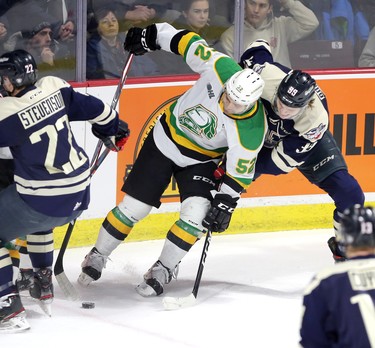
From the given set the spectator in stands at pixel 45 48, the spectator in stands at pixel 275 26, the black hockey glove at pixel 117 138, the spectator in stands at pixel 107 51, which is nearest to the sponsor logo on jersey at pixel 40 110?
the black hockey glove at pixel 117 138

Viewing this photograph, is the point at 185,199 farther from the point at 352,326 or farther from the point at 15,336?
the point at 352,326

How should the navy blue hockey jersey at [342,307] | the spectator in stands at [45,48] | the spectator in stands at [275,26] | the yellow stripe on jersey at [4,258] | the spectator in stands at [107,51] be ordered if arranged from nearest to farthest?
the navy blue hockey jersey at [342,307] < the yellow stripe on jersey at [4,258] < the spectator in stands at [45,48] < the spectator in stands at [107,51] < the spectator in stands at [275,26]

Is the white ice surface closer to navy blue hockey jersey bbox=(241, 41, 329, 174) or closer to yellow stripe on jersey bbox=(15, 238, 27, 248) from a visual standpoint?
yellow stripe on jersey bbox=(15, 238, 27, 248)

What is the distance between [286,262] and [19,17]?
5.79ft

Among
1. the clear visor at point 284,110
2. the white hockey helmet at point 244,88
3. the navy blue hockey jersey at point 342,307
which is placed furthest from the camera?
the clear visor at point 284,110

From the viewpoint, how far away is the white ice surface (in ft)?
14.3

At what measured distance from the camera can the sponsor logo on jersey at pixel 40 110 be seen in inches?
163

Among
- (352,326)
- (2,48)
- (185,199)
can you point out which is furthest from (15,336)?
(352,326)

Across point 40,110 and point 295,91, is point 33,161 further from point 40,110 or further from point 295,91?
point 295,91

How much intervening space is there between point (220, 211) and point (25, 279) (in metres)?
0.89

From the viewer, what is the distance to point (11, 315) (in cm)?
431

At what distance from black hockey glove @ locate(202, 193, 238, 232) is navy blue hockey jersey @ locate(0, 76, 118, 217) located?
599 millimetres

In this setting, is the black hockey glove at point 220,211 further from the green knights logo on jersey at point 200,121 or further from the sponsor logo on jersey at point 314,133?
the sponsor logo on jersey at point 314,133

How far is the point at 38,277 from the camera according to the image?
4508 millimetres
